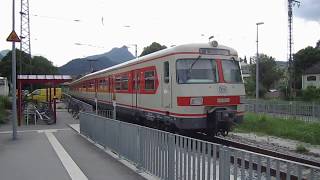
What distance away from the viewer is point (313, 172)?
4312 millimetres

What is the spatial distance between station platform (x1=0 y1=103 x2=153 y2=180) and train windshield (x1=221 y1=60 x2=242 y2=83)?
14.6 feet

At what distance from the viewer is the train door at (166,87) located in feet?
44.8

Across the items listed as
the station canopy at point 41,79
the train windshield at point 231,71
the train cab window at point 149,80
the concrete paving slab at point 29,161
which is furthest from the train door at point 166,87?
the station canopy at point 41,79

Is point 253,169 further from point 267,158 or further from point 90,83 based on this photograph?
point 90,83

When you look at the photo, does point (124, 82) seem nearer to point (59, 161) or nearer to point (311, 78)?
point (59, 161)

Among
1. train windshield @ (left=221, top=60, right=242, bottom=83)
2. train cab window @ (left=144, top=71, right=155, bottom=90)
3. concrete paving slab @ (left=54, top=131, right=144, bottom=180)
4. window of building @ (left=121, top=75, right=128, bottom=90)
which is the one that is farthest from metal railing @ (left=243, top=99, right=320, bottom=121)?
concrete paving slab @ (left=54, top=131, right=144, bottom=180)

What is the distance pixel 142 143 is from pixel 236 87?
5.76m

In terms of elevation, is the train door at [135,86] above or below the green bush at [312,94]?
above

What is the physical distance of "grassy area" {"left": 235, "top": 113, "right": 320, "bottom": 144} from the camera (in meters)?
16.9

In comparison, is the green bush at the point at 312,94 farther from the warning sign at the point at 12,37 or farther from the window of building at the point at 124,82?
the warning sign at the point at 12,37

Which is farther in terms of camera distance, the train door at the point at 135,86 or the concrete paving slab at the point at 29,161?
the train door at the point at 135,86

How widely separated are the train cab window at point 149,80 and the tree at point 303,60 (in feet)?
195

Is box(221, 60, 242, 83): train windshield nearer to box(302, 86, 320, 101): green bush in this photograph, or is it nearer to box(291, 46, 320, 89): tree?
box(302, 86, 320, 101): green bush

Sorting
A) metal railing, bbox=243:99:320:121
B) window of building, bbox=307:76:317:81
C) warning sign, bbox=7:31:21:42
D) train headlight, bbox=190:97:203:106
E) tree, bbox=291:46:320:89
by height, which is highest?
tree, bbox=291:46:320:89
